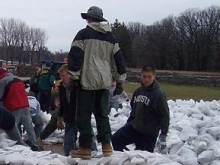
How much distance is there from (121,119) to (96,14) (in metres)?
4.96

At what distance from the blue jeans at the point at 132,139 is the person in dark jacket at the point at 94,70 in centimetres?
72

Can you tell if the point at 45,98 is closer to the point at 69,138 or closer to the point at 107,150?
the point at 69,138

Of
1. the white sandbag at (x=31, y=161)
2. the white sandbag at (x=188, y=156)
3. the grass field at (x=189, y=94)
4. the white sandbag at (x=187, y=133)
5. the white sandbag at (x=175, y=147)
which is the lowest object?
the grass field at (x=189, y=94)

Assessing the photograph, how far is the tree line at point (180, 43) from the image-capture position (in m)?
71.6

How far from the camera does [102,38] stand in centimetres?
462

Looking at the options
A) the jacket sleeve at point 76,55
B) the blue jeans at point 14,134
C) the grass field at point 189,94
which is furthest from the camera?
the grass field at point 189,94

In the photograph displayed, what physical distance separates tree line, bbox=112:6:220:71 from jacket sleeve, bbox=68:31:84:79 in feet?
222

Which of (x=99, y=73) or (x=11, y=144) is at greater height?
(x=99, y=73)

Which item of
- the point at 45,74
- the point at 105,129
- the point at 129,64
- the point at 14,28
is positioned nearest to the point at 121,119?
the point at 45,74

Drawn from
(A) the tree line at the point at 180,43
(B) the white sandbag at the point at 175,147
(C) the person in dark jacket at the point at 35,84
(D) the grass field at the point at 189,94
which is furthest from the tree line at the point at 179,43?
(B) the white sandbag at the point at 175,147

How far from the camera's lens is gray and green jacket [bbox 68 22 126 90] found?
14.6ft

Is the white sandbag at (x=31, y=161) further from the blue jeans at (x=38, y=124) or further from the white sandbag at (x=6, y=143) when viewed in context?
the blue jeans at (x=38, y=124)

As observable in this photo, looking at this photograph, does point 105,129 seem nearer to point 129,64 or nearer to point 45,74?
point 45,74

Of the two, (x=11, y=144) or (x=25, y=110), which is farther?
(x=25, y=110)
